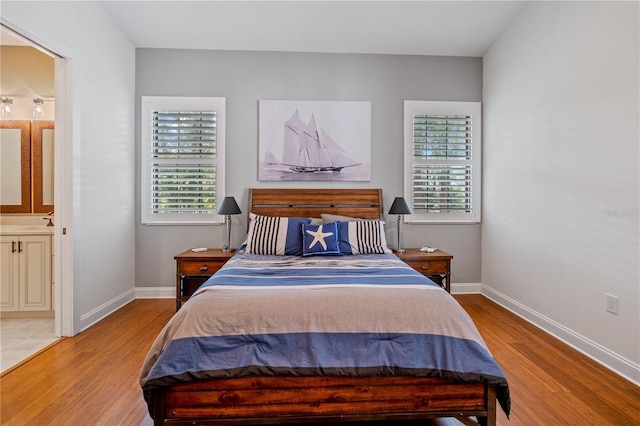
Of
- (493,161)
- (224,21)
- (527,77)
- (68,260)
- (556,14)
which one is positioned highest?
(224,21)

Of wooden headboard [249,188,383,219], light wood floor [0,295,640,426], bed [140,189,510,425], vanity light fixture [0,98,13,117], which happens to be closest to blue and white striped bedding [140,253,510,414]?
bed [140,189,510,425]

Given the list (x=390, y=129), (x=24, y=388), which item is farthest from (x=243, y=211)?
(x=24, y=388)

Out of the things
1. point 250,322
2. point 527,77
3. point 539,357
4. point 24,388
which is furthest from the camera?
point 527,77

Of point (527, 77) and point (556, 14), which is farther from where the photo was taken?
point (527, 77)

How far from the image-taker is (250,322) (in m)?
1.70

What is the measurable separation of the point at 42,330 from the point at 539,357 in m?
4.34

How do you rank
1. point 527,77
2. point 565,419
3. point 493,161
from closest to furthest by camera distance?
1. point 565,419
2. point 527,77
3. point 493,161

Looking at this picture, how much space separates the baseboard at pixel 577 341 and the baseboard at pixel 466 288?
330mm

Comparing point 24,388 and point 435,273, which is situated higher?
point 435,273

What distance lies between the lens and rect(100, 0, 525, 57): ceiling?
3.36 metres

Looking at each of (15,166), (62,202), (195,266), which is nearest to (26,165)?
(15,166)

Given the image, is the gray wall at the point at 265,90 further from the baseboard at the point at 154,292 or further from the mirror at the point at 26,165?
the mirror at the point at 26,165

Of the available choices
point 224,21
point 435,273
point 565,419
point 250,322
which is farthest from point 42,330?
point 565,419

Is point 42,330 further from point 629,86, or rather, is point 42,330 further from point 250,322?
point 629,86
